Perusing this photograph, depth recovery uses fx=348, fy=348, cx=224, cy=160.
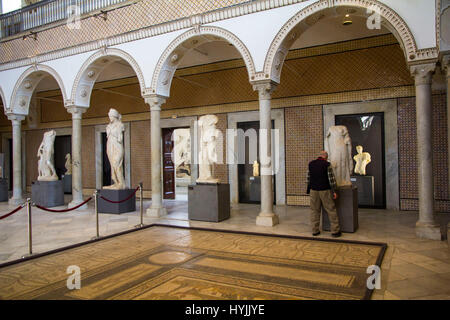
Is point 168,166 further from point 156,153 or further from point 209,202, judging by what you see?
point 209,202

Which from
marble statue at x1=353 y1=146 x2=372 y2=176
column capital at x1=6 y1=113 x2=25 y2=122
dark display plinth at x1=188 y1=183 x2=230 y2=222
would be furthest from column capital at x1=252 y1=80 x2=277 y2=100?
column capital at x1=6 y1=113 x2=25 y2=122

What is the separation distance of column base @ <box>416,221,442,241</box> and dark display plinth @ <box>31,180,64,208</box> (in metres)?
9.18

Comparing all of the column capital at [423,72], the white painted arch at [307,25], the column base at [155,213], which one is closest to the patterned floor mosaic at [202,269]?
the column base at [155,213]

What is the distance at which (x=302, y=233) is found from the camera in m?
5.93

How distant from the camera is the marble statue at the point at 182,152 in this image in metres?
11.2

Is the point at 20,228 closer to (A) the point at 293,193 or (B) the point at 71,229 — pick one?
(B) the point at 71,229

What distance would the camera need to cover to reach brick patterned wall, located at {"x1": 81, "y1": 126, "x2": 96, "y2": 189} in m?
12.9

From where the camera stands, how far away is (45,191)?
32.6ft

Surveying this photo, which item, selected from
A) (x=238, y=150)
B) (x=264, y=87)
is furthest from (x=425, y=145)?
(x=238, y=150)

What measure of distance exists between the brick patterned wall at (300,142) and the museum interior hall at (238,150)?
38mm

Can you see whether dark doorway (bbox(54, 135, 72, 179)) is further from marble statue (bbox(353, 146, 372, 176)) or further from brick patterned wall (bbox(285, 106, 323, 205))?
marble statue (bbox(353, 146, 372, 176))
